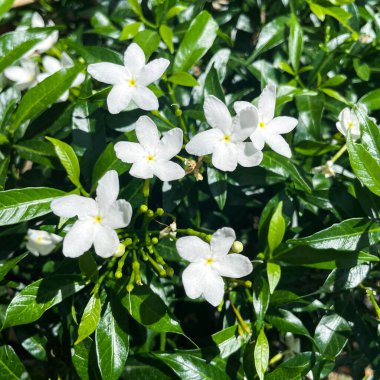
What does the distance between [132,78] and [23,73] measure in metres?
0.50

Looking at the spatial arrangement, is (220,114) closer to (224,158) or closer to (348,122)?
(224,158)

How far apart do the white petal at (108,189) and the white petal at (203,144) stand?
0.56ft

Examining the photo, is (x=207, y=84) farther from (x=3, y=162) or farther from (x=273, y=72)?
(x=3, y=162)

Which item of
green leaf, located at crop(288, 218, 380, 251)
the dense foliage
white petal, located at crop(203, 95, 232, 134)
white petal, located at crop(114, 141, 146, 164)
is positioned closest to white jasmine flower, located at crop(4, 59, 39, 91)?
the dense foliage

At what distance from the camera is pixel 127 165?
1.21 meters

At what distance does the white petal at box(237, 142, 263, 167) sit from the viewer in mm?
1072

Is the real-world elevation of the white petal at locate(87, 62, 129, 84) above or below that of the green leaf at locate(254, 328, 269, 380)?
above

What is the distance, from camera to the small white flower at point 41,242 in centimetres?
142

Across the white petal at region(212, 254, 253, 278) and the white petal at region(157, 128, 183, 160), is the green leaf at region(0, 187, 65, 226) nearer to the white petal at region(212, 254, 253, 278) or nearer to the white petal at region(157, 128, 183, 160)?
the white petal at region(157, 128, 183, 160)

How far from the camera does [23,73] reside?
1.52 metres

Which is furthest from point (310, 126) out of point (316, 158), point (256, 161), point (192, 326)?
point (192, 326)

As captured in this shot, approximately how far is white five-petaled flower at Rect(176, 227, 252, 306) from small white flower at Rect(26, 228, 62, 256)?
524 millimetres

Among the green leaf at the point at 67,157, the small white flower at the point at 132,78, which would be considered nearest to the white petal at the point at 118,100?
the small white flower at the point at 132,78

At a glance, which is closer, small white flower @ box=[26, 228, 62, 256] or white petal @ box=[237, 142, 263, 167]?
white petal @ box=[237, 142, 263, 167]
